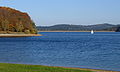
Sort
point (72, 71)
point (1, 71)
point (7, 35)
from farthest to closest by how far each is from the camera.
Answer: point (7, 35)
point (72, 71)
point (1, 71)

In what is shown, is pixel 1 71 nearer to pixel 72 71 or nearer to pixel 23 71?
pixel 23 71

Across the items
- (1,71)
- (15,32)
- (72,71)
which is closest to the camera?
(1,71)

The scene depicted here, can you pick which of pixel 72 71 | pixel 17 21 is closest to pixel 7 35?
pixel 17 21

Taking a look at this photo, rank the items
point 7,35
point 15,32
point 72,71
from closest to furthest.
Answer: point 72,71
point 7,35
point 15,32

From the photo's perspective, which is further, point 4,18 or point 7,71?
point 4,18

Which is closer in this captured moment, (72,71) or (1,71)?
(1,71)

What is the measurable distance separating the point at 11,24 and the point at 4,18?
7008 millimetres

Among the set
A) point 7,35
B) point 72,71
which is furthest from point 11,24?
point 72,71

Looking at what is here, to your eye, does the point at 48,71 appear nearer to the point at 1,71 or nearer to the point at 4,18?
the point at 1,71

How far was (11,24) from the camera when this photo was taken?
195 metres

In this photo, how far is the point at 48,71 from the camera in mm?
23219

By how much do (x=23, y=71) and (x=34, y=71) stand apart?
0.89 m

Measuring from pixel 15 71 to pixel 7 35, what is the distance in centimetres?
15682

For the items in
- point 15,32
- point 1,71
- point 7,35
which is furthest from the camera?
point 15,32
